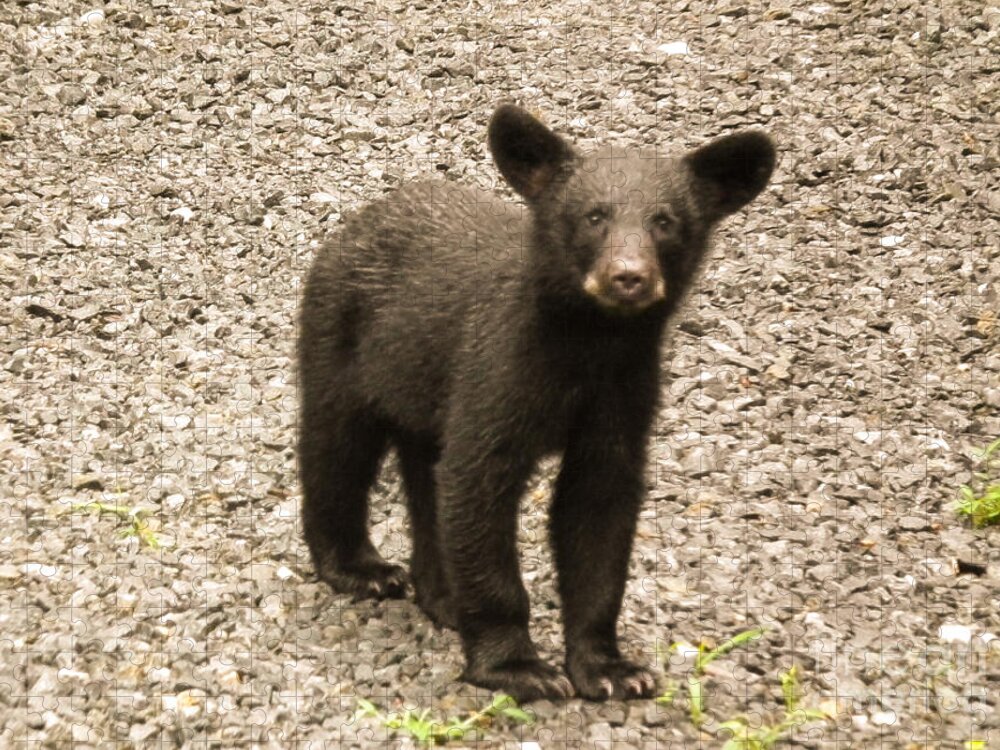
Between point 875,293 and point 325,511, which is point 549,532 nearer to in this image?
point 325,511

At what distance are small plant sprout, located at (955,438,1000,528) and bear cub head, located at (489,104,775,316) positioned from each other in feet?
6.75

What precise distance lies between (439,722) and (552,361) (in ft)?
4.35

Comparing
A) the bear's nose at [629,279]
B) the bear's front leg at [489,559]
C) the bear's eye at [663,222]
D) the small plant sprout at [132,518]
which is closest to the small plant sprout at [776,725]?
the bear's front leg at [489,559]

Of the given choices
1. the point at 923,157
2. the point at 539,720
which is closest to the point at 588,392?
the point at 539,720

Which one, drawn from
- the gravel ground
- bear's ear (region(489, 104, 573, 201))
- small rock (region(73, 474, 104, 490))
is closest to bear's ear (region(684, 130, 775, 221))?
bear's ear (region(489, 104, 573, 201))

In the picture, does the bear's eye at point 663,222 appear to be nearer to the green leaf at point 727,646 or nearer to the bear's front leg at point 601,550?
the bear's front leg at point 601,550

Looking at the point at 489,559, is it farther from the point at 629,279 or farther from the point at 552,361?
the point at 629,279

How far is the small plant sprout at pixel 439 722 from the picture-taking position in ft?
17.6

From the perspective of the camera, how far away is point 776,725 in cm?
551

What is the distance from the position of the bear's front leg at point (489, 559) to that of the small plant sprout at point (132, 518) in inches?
65.9

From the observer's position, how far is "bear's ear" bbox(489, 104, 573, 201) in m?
5.89

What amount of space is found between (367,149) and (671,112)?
1998mm

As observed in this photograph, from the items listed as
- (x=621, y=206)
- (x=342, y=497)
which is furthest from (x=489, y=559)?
(x=621, y=206)

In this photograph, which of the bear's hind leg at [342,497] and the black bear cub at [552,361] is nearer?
the black bear cub at [552,361]
